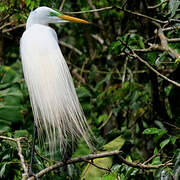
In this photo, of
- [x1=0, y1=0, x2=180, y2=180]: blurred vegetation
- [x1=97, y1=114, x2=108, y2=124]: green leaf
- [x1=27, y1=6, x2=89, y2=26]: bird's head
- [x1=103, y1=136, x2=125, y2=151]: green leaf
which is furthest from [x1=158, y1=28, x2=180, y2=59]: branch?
[x1=97, y1=114, x2=108, y2=124]: green leaf

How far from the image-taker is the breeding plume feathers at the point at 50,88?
1.52 metres

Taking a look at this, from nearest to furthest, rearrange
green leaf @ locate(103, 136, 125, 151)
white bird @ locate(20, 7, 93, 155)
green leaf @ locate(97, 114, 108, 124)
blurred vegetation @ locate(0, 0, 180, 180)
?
white bird @ locate(20, 7, 93, 155)
blurred vegetation @ locate(0, 0, 180, 180)
green leaf @ locate(103, 136, 125, 151)
green leaf @ locate(97, 114, 108, 124)

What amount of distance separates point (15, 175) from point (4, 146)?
0.19 m

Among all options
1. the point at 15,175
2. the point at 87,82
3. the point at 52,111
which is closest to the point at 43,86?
the point at 52,111

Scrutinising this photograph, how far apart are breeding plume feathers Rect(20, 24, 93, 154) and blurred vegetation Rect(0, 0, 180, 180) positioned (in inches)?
6.3

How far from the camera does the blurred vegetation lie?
5.49 feet

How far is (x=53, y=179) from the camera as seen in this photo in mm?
1886

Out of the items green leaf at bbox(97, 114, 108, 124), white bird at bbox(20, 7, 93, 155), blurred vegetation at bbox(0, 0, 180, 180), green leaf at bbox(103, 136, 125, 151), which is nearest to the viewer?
white bird at bbox(20, 7, 93, 155)

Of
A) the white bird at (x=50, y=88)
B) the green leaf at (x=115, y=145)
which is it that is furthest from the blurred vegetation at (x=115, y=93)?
the white bird at (x=50, y=88)

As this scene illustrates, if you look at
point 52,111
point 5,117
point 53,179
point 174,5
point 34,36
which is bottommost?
point 53,179

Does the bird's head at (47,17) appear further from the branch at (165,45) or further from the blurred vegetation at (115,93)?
the branch at (165,45)

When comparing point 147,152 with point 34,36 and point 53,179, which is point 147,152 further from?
point 34,36

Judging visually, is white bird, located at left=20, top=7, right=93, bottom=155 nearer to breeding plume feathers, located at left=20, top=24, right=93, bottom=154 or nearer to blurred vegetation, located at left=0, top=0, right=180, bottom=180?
breeding plume feathers, located at left=20, top=24, right=93, bottom=154

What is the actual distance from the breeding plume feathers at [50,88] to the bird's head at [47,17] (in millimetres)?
172
